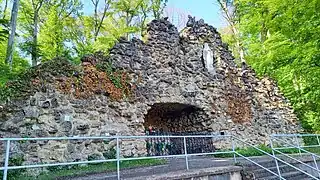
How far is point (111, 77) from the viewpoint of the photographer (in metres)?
7.75

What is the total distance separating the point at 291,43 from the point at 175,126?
16.5ft

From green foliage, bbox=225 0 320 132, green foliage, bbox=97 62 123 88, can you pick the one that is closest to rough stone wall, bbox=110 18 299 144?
green foliage, bbox=97 62 123 88

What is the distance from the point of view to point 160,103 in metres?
8.65

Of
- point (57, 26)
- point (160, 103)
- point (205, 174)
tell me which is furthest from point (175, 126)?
point (57, 26)

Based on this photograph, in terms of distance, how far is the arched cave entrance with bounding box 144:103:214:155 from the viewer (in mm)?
9234

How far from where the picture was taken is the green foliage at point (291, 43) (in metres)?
9.45

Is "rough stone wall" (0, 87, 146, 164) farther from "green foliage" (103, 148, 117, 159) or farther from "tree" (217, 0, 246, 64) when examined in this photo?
"tree" (217, 0, 246, 64)

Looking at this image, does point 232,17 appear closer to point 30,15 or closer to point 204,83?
point 204,83

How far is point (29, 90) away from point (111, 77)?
7.07 ft

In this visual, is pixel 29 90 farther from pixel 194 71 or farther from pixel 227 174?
pixel 194 71

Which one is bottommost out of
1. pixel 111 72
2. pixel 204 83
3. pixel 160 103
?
pixel 160 103

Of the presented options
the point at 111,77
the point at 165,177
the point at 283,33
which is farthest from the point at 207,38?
the point at 165,177

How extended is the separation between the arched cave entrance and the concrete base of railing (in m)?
3.97

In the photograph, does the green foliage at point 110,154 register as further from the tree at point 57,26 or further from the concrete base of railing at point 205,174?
the tree at point 57,26
